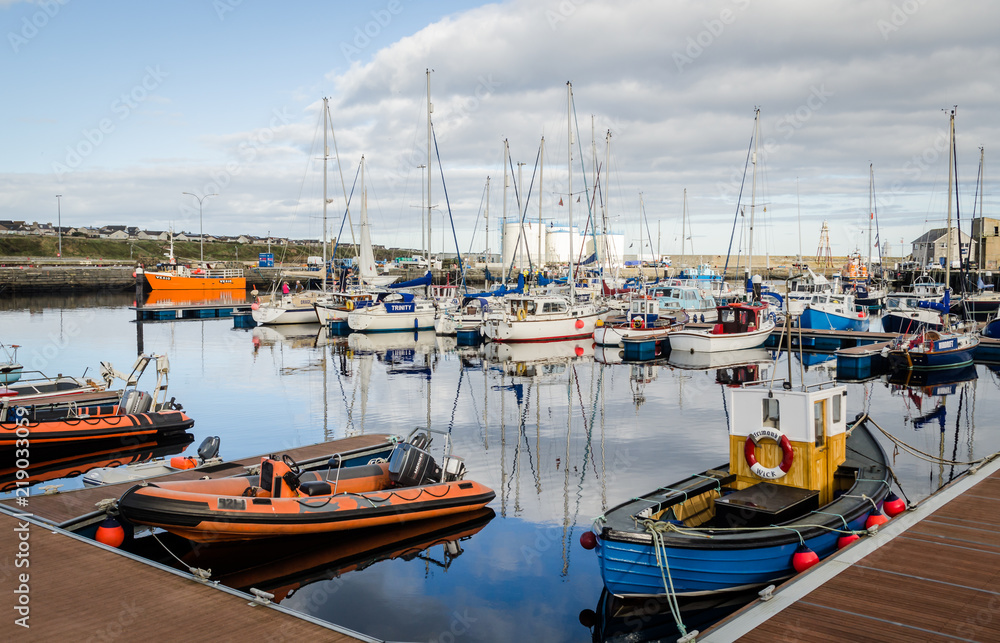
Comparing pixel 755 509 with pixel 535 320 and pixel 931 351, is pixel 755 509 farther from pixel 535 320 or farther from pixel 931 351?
pixel 535 320

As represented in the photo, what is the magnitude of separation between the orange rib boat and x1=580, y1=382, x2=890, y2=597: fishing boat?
46.3 feet

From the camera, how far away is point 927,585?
8.54 m

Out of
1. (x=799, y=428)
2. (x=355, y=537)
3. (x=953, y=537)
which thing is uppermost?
(x=799, y=428)

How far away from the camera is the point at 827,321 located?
45062 mm

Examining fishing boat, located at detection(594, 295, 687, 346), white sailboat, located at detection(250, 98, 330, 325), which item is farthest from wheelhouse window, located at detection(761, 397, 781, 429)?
white sailboat, located at detection(250, 98, 330, 325)

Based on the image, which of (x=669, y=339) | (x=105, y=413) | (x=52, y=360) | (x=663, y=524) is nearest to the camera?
(x=663, y=524)

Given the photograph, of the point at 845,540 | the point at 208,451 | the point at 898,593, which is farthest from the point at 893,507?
the point at 208,451

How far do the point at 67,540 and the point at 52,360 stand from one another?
93.3 feet

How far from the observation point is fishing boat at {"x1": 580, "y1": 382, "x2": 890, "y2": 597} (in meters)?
9.49

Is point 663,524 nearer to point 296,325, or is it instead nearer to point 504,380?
point 504,380

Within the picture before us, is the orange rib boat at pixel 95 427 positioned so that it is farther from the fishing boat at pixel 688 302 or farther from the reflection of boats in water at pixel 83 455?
the fishing boat at pixel 688 302

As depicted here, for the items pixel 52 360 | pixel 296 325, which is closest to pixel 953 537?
pixel 52 360

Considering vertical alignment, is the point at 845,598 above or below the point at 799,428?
below

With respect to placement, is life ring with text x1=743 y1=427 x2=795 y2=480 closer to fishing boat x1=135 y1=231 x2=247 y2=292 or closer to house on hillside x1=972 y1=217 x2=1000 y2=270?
fishing boat x1=135 y1=231 x2=247 y2=292
